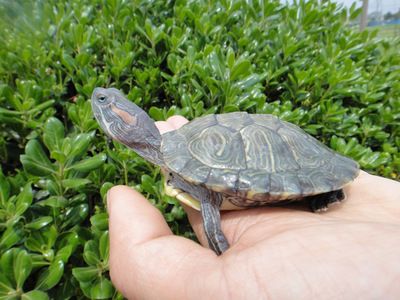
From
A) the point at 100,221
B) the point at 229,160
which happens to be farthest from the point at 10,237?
the point at 229,160

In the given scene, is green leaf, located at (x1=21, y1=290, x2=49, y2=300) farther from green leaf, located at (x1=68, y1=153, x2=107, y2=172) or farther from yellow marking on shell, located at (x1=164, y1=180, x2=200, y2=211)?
yellow marking on shell, located at (x1=164, y1=180, x2=200, y2=211)

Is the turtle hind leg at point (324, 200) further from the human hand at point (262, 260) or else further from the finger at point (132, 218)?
the finger at point (132, 218)

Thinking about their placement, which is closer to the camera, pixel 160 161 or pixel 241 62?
pixel 160 161

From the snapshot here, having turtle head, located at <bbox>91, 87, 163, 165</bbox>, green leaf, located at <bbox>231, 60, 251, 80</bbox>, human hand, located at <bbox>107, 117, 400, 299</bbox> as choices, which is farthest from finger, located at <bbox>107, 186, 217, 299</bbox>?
green leaf, located at <bbox>231, 60, 251, 80</bbox>

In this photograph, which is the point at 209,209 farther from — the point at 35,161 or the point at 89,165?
the point at 35,161

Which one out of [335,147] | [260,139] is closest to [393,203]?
[335,147]

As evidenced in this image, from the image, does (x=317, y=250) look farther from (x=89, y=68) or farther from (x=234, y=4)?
(x=234, y=4)
